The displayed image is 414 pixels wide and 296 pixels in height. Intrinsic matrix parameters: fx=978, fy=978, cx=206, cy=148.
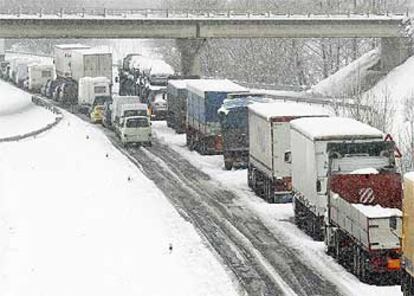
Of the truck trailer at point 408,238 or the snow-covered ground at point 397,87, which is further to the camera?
the snow-covered ground at point 397,87

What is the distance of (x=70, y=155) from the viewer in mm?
50875

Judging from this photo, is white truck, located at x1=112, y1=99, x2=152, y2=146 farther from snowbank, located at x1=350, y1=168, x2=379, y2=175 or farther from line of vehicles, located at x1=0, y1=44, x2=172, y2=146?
snowbank, located at x1=350, y1=168, x2=379, y2=175

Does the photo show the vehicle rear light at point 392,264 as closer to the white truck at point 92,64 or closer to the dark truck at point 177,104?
the dark truck at point 177,104

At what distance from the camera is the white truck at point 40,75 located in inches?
3583

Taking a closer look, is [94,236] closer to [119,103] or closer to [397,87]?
[119,103]

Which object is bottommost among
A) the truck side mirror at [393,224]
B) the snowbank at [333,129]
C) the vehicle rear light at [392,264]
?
the vehicle rear light at [392,264]

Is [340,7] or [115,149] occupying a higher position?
[340,7]

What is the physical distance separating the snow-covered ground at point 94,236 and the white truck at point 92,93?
1956 centimetres

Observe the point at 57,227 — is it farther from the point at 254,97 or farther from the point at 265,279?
the point at 254,97

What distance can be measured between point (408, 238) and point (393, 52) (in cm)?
7077

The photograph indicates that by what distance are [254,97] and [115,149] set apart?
10.6 m

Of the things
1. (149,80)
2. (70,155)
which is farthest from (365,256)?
(149,80)

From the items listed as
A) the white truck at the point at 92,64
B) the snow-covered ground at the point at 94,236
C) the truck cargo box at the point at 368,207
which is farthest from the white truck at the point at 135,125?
the truck cargo box at the point at 368,207

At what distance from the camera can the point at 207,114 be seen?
4859 centimetres
